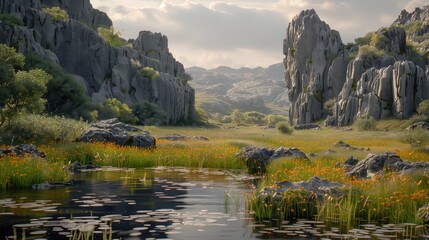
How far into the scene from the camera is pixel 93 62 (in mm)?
125125

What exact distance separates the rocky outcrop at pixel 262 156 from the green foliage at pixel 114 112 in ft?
209

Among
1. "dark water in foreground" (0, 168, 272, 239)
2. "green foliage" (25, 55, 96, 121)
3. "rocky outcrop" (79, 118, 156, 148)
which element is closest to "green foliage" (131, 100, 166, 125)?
"green foliage" (25, 55, 96, 121)

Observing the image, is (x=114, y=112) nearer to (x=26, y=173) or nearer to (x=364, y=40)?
(x=26, y=173)

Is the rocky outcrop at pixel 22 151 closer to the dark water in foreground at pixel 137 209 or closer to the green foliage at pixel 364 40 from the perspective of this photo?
the dark water in foreground at pixel 137 209

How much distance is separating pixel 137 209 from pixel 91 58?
108355 mm

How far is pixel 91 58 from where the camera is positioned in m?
125

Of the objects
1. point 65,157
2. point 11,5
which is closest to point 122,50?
point 11,5

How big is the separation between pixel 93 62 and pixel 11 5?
2291 cm

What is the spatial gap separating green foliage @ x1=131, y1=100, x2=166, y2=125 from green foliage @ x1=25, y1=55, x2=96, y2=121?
31.4 metres

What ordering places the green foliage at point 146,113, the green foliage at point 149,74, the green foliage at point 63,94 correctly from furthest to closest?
the green foliage at point 149,74, the green foliage at point 146,113, the green foliage at point 63,94

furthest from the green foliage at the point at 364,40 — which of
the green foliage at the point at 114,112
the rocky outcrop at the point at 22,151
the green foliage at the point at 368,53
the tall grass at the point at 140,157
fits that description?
the rocky outcrop at the point at 22,151

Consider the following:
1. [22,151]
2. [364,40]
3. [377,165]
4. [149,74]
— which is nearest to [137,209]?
Result: [377,165]

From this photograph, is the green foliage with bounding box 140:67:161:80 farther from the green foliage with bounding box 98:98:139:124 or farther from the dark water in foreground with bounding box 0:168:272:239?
the dark water in foreground with bounding box 0:168:272:239

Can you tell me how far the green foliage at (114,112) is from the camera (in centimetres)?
10031
